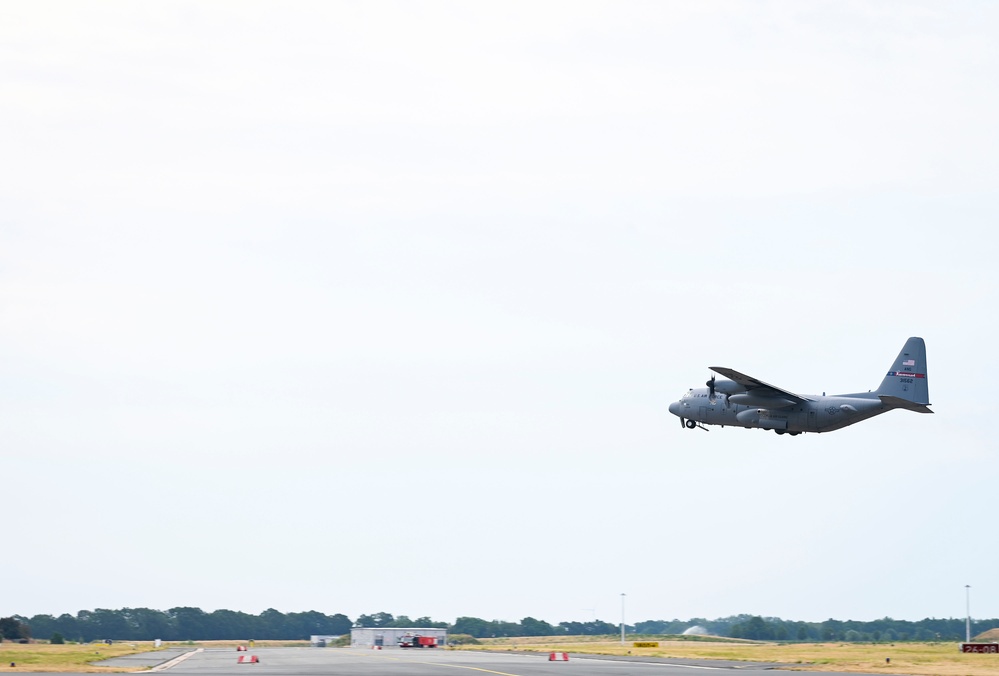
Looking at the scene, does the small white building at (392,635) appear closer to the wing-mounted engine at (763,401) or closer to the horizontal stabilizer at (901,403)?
the wing-mounted engine at (763,401)

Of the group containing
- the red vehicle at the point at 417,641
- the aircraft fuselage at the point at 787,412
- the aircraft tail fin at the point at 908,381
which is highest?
the aircraft tail fin at the point at 908,381

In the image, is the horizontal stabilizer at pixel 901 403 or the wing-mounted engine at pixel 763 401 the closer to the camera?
the horizontal stabilizer at pixel 901 403

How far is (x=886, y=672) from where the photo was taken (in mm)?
76438

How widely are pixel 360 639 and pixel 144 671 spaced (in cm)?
9351

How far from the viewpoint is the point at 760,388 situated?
85.4 metres

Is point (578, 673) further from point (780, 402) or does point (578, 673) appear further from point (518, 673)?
point (780, 402)

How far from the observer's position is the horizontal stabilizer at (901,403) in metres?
83.8

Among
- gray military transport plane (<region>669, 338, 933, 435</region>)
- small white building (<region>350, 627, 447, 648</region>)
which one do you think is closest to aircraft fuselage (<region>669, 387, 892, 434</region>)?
gray military transport plane (<region>669, 338, 933, 435</region>)

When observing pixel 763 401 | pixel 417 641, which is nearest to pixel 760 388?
pixel 763 401

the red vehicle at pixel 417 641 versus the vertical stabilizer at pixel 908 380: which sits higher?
the vertical stabilizer at pixel 908 380

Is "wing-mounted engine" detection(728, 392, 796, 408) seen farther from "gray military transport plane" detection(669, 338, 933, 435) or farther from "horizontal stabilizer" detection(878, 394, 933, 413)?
"horizontal stabilizer" detection(878, 394, 933, 413)

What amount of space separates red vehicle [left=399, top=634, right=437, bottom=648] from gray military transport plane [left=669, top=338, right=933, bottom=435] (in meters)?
84.4

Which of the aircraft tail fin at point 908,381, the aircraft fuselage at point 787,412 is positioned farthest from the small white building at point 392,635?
the aircraft tail fin at point 908,381

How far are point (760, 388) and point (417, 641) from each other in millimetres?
90869
